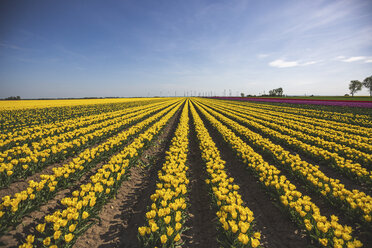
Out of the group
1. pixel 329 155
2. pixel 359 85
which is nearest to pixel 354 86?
pixel 359 85

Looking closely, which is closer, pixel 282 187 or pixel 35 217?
pixel 35 217

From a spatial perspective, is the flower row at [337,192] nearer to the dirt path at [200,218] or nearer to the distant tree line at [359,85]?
the dirt path at [200,218]

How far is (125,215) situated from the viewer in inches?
167

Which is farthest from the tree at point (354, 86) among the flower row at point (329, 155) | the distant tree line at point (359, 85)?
the flower row at point (329, 155)

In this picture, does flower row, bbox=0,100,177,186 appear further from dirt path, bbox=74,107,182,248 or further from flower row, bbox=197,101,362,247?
flower row, bbox=197,101,362,247

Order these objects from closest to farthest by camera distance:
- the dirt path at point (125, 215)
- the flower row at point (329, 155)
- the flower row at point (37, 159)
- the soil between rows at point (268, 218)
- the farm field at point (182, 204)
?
the farm field at point (182, 204) → the dirt path at point (125, 215) → the soil between rows at point (268, 218) → the flower row at point (37, 159) → the flower row at point (329, 155)

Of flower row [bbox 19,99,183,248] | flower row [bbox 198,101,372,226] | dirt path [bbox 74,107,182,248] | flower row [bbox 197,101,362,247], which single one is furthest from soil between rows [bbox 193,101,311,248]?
flower row [bbox 19,99,183,248]

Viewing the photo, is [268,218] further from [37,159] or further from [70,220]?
[37,159]

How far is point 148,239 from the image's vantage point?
2.85 m

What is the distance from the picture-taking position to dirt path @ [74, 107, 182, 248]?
3.43 m

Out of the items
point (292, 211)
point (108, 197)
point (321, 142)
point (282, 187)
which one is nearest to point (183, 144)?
point (108, 197)

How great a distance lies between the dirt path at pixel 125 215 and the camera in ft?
11.2

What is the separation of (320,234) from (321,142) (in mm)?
7442

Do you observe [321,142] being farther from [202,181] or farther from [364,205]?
[202,181]
